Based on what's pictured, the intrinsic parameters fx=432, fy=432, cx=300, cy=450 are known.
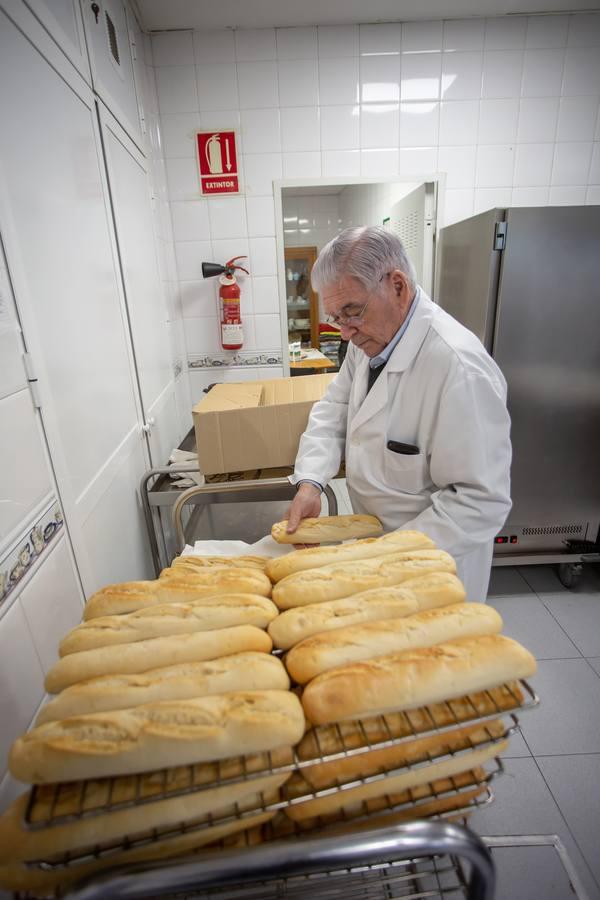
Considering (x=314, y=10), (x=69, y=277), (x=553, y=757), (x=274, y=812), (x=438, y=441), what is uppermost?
(x=314, y=10)

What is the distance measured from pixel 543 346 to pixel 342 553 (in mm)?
1877

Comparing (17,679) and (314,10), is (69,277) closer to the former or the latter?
(17,679)

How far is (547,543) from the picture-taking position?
8.14 feet

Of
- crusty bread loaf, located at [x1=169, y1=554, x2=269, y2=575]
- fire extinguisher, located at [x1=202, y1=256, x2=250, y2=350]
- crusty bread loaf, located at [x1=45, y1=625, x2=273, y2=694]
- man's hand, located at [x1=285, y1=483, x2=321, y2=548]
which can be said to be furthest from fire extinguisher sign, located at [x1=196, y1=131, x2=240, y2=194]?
crusty bread loaf, located at [x1=45, y1=625, x2=273, y2=694]

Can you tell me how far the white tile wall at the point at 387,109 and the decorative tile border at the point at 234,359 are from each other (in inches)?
21.7

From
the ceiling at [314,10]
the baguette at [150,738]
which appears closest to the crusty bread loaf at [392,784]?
the baguette at [150,738]

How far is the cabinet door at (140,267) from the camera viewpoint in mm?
1778

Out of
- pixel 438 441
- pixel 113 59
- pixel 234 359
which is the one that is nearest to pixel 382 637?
pixel 438 441

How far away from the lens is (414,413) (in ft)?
4.17

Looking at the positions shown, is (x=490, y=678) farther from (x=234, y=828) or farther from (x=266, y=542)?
(x=266, y=542)

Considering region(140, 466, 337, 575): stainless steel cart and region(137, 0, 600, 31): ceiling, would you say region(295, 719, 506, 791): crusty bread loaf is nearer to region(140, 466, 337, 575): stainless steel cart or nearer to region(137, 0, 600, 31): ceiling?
region(140, 466, 337, 575): stainless steel cart

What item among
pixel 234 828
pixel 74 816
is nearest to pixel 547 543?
pixel 234 828

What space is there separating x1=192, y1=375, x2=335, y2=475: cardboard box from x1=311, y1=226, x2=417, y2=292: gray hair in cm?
73

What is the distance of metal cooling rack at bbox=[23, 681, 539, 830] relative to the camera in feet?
1.57
